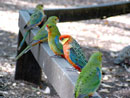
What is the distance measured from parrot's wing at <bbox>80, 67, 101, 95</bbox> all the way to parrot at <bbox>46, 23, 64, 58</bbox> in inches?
34.2

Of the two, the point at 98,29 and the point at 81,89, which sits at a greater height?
the point at 81,89

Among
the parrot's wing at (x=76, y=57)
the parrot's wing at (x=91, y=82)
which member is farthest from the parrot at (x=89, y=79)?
the parrot's wing at (x=76, y=57)

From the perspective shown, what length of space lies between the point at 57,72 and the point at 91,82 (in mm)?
498

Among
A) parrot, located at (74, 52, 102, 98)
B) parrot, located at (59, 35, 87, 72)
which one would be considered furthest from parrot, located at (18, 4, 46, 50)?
parrot, located at (74, 52, 102, 98)

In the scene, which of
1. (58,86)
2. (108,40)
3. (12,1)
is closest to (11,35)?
(108,40)

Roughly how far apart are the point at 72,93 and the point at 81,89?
14 cm

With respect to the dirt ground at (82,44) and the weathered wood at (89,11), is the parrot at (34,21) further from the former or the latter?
the dirt ground at (82,44)

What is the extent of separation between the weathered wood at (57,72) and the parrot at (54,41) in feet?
0.20

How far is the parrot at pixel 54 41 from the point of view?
3.51 meters

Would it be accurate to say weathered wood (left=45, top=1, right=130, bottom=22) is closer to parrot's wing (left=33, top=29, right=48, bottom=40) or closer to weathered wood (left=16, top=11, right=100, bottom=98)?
parrot's wing (left=33, top=29, right=48, bottom=40)

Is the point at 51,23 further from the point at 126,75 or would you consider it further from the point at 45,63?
the point at 126,75

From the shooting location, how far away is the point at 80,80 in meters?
2.51

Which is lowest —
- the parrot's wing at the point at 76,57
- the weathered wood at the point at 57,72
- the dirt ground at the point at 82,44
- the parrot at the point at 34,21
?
the dirt ground at the point at 82,44

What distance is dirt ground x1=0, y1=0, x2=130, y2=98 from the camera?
4.95m
